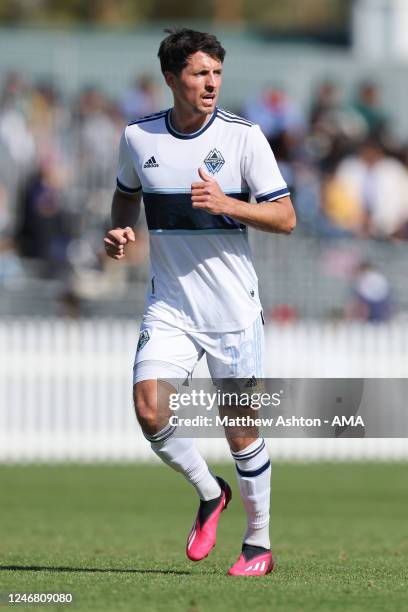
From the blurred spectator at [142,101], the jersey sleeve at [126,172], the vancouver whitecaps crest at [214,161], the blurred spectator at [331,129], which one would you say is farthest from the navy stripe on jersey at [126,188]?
the blurred spectator at [142,101]

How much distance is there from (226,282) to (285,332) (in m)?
11.4

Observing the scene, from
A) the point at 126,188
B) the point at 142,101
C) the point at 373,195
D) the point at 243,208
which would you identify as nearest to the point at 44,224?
the point at 142,101

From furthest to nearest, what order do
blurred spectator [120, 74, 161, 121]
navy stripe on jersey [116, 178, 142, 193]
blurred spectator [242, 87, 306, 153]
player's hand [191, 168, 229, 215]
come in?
blurred spectator [120, 74, 161, 121] → blurred spectator [242, 87, 306, 153] → navy stripe on jersey [116, 178, 142, 193] → player's hand [191, 168, 229, 215]

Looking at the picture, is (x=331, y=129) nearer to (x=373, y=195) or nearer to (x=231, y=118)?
(x=373, y=195)

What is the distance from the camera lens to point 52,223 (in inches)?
917

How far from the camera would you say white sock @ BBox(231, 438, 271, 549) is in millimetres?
8570

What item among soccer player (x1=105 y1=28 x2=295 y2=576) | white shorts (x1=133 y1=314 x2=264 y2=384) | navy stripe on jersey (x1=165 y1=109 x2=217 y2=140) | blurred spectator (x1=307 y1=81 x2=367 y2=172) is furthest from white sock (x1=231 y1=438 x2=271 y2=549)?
blurred spectator (x1=307 y1=81 x2=367 y2=172)

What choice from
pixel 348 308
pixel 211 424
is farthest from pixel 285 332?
pixel 211 424

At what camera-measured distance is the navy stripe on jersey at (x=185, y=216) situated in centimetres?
834

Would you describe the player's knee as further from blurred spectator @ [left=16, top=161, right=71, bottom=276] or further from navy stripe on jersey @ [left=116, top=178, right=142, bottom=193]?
blurred spectator @ [left=16, top=161, right=71, bottom=276]

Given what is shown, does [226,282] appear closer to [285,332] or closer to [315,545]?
[315,545]

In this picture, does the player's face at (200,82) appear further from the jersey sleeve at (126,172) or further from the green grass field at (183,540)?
the green grass field at (183,540)

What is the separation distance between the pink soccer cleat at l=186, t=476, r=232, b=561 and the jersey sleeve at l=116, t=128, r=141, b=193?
1822 mm

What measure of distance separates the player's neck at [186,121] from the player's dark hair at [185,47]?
0.74 ft
